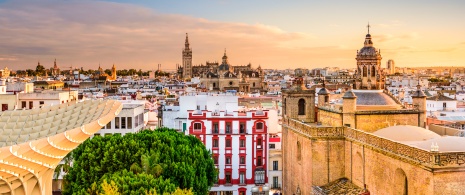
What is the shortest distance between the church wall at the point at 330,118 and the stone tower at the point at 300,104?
3.55 feet

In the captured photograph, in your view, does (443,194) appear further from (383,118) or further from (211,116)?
(211,116)

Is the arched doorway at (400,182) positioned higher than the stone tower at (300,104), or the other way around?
the stone tower at (300,104)

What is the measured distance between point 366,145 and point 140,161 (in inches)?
521

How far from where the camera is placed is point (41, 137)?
33.2 meters

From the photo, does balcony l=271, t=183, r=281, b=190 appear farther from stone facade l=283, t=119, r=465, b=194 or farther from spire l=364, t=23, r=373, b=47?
spire l=364, t=23, r=373, b=47

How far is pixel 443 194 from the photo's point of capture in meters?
23.9

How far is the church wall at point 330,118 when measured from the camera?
1484 inches

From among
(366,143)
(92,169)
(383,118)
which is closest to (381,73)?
(383,118)

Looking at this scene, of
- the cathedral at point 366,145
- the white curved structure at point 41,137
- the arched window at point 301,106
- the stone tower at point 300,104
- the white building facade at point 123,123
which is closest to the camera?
the cathedral at point 366,145

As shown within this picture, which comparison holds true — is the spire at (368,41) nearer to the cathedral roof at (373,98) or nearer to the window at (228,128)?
the cathedral roof at (373,98)

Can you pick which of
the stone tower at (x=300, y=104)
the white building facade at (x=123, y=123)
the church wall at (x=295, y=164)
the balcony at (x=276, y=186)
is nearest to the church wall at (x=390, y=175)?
the church wall at (x=295, y=164)

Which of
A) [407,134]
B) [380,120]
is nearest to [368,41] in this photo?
[380,120]

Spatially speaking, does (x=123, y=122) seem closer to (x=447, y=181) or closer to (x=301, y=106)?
(x=301, y=106)

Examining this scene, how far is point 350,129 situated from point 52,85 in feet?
332
